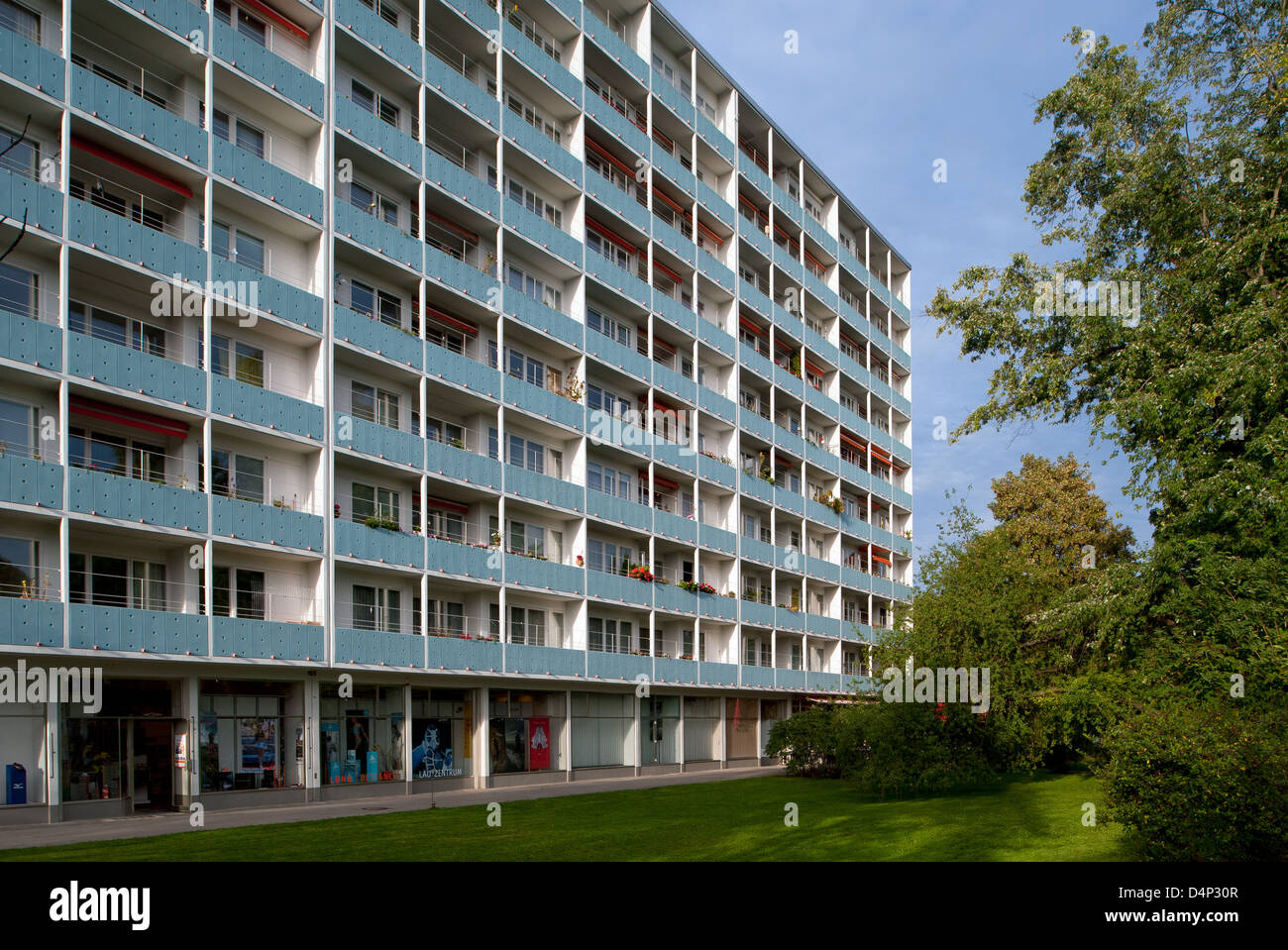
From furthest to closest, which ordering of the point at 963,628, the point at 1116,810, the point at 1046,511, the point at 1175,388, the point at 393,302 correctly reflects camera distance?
1. the point at 1046,511
2. the point at 393,302
3. the point at 963,628
4. the point at 1175,388
5. the point at 1116,810

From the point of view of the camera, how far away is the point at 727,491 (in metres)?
49.2

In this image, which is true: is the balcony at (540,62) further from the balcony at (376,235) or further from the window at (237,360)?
the window at (237,360)

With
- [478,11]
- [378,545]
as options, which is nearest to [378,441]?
[378,545]

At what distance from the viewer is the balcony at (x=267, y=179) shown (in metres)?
27.0

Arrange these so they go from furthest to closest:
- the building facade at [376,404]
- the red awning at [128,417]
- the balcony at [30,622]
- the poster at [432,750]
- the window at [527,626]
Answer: the window at [527,626] < the poster at [432,750] < the red awning at [128,417] < the building facade at [376,404] < the balcony at [30,622]

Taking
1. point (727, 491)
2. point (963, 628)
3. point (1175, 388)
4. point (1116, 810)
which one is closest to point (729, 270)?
point (727, 491)

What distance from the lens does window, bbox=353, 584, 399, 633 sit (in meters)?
30.7

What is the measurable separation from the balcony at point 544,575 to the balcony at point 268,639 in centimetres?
823

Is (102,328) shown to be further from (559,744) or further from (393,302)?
(559,744)

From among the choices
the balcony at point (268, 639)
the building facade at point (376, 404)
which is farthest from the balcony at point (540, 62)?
the balcony at point (268, 639)

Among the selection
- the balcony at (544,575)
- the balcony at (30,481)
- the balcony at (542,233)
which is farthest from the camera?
the balcony at (542,233)

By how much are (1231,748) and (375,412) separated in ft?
82.6

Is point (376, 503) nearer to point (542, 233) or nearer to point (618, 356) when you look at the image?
point (542, 233)

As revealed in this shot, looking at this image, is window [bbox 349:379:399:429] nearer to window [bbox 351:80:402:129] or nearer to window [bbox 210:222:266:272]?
window [bbox 210:222:266:272]
